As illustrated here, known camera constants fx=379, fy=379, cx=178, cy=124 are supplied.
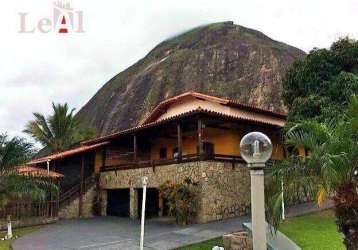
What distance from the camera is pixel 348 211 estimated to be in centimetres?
809

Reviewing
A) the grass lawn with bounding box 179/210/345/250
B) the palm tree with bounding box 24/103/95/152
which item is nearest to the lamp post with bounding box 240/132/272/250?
the grass lawn with bounding box 179/210/345/250

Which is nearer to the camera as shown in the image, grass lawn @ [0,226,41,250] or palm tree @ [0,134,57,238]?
grass lawn @ [0,226,41,250]

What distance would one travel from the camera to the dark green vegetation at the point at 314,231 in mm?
11227

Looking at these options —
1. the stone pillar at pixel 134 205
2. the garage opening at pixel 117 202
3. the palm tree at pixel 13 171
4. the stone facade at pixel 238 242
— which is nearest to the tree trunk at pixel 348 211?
the stone facade at pixel 238 242

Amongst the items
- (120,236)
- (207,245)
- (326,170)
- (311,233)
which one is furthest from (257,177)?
(120,236)

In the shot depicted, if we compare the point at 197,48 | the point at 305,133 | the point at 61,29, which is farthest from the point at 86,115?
the point at 305,133

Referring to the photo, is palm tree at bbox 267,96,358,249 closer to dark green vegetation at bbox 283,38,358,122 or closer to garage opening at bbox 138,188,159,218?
dark green vegetation at bbox 283,38,358,122

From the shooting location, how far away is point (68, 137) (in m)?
33.1

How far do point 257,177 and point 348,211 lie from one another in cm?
517

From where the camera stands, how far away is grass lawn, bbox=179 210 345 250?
444 inches

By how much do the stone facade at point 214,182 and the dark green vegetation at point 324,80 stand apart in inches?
166

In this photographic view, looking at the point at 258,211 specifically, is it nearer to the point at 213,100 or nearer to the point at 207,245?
the point at 207,245

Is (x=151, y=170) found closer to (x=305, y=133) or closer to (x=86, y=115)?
(x=305, y=133)

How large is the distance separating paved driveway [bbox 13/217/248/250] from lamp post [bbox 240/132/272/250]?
8813mm
